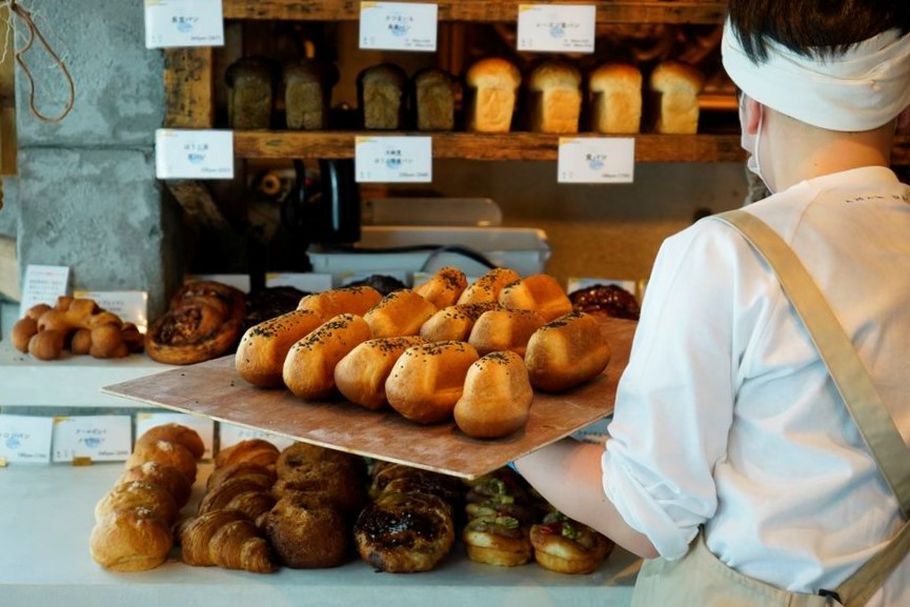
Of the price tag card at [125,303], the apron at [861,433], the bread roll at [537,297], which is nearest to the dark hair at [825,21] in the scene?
the apron at [861,433]

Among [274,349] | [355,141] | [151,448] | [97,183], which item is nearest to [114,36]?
[97,183]

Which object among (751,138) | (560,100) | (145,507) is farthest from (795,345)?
(560,100)

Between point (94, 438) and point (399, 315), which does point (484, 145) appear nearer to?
point (399, 315)

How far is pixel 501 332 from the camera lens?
1757 mm

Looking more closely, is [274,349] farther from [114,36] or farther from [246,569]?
[114,36]

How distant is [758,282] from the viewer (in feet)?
3.96

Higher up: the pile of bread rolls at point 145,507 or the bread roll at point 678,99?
the bread roll at point 678,99

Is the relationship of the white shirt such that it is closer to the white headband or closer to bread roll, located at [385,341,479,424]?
the white headband

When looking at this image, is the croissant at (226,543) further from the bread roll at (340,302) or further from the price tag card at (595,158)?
the price tag card at (595,158)

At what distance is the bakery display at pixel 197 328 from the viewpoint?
2.71 m

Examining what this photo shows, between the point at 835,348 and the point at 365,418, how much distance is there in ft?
2.31

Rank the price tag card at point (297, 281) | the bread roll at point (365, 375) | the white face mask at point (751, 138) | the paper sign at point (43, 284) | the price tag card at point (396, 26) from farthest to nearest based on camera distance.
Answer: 1. the price tag card at point (297, 281)
2. the paper sign at point (43, 284)
3. the price tag card at point (396, 26)
4. the bread roll at point (365, 375)
5. the white face mask at point (751, 138)

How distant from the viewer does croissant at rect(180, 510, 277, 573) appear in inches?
81.5

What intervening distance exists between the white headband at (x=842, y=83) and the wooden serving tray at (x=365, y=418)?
545 mm
